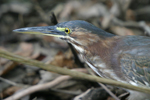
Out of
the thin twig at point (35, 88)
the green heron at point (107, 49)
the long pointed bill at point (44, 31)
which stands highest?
the long pointed bill at point (44, 31)

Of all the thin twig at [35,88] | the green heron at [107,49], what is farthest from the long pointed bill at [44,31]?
the thin twig at [35,88]

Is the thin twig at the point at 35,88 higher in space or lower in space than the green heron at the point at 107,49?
lower

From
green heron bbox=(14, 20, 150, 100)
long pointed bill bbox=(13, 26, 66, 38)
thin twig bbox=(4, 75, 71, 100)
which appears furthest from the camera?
thin twig bbox=(4, 75, 71, 100)

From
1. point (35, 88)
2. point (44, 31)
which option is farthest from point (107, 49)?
point (35, 88)

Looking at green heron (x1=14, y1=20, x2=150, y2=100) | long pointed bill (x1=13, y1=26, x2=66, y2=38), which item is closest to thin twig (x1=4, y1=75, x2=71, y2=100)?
green heron (x1=14, y1=20, x2=150, y2=100)

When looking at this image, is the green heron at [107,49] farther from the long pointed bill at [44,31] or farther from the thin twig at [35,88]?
the thin twig at [35,88]

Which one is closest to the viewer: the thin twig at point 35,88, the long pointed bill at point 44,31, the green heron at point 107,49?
the green heron at point 107,49

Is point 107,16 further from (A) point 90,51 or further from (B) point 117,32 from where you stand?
(A) point 90,51

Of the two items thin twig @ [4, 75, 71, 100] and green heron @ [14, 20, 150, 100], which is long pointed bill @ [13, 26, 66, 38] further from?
thin twig @ [4, 75, 71, 100]

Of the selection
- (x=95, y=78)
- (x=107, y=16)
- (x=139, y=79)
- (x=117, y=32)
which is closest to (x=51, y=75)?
(x=139, y=79)
